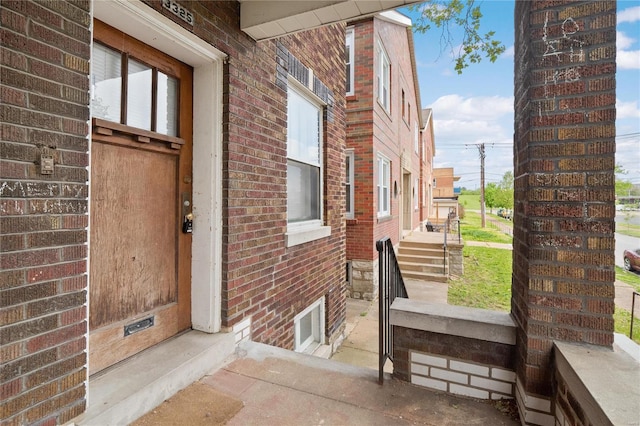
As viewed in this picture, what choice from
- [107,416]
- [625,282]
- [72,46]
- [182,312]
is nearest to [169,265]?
[182,312]

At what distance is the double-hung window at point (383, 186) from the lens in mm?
8742

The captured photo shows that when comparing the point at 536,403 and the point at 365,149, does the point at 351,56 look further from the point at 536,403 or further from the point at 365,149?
the point at 536,403

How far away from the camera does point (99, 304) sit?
2088 mm

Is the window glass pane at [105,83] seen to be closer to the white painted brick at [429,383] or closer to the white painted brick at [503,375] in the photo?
the white painted brick at [429,383]

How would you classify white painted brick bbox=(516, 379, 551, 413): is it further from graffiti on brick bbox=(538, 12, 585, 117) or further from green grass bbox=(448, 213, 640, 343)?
green grass bbox=(448, 213, 640, 343)

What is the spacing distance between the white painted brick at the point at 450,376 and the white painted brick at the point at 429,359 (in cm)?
4

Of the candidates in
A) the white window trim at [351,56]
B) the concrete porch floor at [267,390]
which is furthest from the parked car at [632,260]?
the concrete porch floor at [267,390]

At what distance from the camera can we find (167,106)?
101 inches

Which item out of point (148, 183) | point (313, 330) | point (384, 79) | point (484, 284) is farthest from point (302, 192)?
point (484, 284)

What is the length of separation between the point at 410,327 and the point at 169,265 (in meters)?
1.88

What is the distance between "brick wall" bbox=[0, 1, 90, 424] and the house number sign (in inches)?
23.4

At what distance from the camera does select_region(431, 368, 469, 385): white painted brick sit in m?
2.24

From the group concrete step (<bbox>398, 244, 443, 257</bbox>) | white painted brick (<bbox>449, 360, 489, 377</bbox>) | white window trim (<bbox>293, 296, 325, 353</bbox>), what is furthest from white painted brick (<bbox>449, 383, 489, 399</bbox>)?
concrete step (<bbox>398, 244, 443, 257</bbox>)

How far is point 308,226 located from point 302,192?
1.49ft
